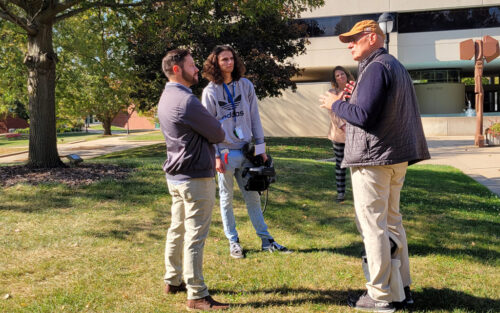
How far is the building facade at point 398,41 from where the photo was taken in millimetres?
28578

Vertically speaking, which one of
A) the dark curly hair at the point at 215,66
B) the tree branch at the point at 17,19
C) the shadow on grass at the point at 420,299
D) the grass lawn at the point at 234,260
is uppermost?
the tree branch at the point at 17,19

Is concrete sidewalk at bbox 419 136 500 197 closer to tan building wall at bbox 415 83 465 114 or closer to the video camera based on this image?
the video camera

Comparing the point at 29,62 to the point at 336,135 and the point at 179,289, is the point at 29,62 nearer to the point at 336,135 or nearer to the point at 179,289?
the point at 336,135

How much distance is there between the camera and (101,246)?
521cm

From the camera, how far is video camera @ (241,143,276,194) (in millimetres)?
4566

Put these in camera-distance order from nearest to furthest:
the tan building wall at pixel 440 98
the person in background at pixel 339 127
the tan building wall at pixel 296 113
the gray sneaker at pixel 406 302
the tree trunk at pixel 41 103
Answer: the gray sneaker at pixel 406 302, the person in background at pixel 339 127, the tree trunk at pixel 41 103, the tan building wall at pixel 296 113, the tan building wall at pixel 440 98

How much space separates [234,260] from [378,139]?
2.18 m

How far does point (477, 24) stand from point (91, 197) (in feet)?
95.7

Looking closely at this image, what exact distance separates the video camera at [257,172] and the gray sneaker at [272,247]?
70 cm

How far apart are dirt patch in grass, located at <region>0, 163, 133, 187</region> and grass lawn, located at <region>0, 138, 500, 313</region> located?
344 mm

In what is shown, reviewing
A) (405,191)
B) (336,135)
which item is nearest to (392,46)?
(405,191)

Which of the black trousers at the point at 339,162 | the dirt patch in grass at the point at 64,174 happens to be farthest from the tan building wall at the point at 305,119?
the black trousers at the point at 339,162

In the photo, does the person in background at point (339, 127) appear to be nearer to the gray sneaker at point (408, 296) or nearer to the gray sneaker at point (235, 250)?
the gray sneaker at point (235, 250)

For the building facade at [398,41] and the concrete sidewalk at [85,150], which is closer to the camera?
the concrete sidewalk at [85,150]
